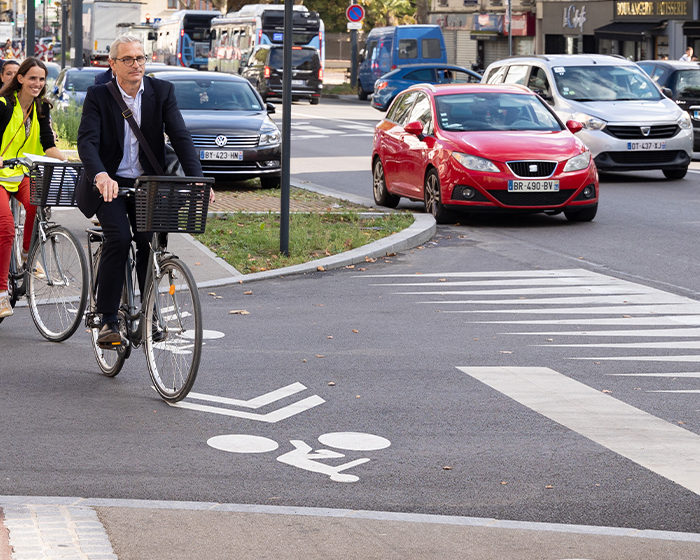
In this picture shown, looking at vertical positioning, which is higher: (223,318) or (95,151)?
(95,151)

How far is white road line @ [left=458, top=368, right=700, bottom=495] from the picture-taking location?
599 centimetres

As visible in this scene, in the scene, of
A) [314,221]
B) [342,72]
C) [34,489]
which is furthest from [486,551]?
[342,72]

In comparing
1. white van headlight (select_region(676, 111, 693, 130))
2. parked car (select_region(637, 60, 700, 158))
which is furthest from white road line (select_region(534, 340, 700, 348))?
parked car (select_region(637, 60, 700, 158))

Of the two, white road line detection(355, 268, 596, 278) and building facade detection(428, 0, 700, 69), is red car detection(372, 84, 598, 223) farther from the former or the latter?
building facade detection(428, 0, 700, 69)

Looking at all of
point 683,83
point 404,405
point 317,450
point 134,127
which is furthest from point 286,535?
point 683,83

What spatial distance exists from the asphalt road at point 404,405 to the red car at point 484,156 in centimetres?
345

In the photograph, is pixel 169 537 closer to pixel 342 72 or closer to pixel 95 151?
pixel 95 151

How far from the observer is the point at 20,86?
9047 millimetres

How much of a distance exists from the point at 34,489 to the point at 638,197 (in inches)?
564

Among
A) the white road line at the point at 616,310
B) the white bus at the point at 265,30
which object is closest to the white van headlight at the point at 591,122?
the white road line at the point at 616,310

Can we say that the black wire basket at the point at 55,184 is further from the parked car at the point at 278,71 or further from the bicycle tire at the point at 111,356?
the parked car at the point at 278,71

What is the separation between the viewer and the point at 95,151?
717 centimetres

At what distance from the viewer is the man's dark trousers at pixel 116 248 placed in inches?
286

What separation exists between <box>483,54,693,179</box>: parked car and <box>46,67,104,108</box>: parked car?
8.86 metres
